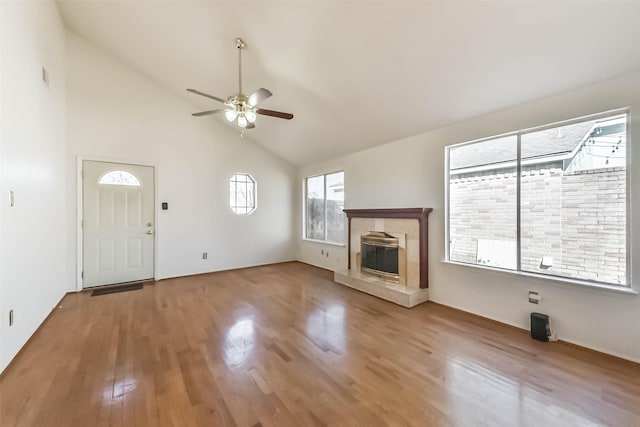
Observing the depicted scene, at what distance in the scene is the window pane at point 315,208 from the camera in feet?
19.8

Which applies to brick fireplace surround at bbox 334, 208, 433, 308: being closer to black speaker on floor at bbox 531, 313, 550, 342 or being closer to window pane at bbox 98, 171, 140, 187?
black speaker on floor at bbox 531, 313, 550, 342

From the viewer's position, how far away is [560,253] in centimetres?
263

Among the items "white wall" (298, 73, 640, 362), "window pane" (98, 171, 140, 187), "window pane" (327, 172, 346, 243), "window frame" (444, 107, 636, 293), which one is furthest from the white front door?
"window frame" (444, 107, 636, 293)

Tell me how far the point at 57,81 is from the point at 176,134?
66.3 inches

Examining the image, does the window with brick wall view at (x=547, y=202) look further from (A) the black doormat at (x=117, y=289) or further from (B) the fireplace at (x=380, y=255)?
(A) the black doormat at (x=117, y=289)

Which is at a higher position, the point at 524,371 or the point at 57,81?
the point at 57,81

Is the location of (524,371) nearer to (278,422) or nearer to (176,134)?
(278,422)

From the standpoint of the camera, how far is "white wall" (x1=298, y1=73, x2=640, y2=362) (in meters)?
2.23

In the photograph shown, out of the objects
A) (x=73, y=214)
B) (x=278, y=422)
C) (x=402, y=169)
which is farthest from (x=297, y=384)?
(x=73, y=214)

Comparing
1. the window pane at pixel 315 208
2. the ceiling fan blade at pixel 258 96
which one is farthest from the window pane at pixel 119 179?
the window pane at pixel 315 208

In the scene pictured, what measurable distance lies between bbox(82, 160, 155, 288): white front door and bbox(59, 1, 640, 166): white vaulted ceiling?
192cm

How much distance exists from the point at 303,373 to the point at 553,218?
2925 millimetres

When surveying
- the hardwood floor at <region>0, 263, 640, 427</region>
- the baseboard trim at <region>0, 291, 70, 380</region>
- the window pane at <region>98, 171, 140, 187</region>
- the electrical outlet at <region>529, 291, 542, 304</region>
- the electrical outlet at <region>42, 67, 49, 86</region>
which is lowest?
the hardwood floor at <region>0, 263, 640, 427</region>

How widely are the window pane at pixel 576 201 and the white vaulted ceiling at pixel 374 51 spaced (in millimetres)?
521
